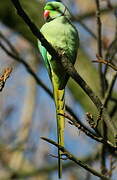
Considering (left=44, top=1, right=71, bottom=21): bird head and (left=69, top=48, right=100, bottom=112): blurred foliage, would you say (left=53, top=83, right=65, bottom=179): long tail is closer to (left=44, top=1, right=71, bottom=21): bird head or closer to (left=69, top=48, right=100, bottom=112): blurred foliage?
(left=44, top=1, right=71, bottom=21): bird head

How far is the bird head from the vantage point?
9.42 feet

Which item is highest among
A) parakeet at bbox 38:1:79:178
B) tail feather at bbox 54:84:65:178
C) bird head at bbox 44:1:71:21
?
bird head at bbox 44:1:71:21

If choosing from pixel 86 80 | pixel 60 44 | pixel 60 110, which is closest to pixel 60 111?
pixel 60 110

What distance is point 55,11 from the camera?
2.89 meters

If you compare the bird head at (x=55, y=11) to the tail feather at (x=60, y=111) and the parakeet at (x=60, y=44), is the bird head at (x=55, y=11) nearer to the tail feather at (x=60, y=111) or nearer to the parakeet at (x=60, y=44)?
the parakeet at (x=60, y=44)

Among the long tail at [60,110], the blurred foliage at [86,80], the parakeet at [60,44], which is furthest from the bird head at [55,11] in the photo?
the blurred foliage at [86,80]

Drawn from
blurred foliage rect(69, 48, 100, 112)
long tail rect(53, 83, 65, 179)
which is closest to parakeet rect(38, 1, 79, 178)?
long tail rect(53, 83, 65, 179)

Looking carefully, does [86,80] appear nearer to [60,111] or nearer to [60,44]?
[60,44]

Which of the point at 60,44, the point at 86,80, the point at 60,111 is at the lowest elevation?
the point at 60,111

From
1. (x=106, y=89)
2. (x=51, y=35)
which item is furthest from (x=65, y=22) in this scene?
(x=106, y=89)

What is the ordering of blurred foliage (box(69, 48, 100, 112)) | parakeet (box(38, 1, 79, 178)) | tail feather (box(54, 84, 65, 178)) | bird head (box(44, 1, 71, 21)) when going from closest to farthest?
1. tail feather (box(54, 84, 65, 178))
2. parakeet (box(38, 1, 79, 178))
3. bird head (box(44, 1, 71, 21))
4. blurred foliage (box(69, 48, 100, 112))

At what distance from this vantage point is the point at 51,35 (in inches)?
109

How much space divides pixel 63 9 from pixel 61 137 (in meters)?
0.83

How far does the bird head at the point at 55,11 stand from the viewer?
113 inches
